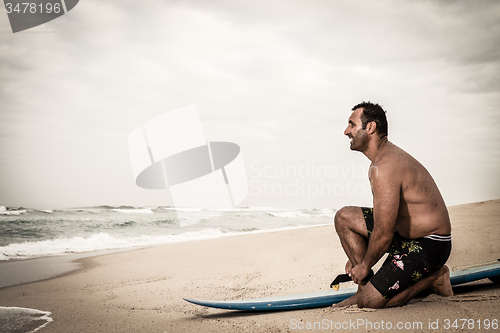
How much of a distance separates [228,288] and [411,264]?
7.47ft

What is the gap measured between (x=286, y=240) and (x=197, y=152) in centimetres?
327

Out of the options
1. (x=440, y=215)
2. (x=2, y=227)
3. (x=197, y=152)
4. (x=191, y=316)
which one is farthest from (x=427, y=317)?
(x=2, y=227)

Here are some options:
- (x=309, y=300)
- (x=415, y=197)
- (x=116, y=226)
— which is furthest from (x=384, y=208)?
(x=116, y=226)

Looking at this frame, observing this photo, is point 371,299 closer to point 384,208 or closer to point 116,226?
point 384,208

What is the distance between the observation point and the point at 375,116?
6.68 feet

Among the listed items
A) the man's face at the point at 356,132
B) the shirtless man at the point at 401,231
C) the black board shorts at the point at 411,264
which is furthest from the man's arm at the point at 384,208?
the man's face at the point at 356,132

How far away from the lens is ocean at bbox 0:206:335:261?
9127 mm

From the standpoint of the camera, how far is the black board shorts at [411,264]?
1.85 meters

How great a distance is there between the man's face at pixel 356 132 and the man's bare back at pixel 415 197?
18 cm

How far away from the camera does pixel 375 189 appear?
6.02 ft

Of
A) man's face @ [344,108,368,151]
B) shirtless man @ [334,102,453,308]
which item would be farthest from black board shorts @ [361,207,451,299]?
man's face @ [344,108,368,151]

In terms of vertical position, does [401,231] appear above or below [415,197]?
below

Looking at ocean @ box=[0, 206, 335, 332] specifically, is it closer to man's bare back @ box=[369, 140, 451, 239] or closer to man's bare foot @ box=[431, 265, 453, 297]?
man's bare back @ box=[369, 140, 451, 239]

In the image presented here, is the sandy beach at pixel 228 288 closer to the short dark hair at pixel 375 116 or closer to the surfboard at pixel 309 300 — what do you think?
the surfboard at pixel 309 300
